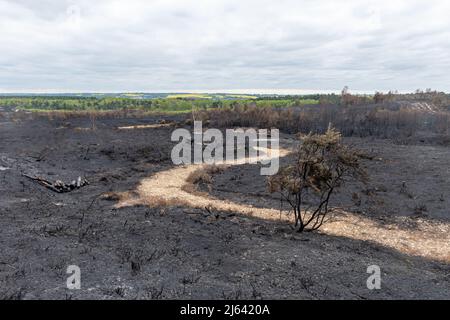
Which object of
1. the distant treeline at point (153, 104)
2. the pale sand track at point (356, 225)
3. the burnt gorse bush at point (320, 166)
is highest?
the distant treeline at point (153, 104)

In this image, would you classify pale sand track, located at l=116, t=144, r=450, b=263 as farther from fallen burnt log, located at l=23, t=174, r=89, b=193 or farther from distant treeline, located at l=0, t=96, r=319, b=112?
distant treeline, located at l=0, t=96, r=319, b=112

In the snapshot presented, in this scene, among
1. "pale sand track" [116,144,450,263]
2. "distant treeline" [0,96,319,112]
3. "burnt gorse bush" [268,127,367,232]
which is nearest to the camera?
"burnt gorse bush" [268,127,367,232]

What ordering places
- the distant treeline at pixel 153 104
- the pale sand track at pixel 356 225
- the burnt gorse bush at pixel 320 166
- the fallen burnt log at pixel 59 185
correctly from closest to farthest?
Answer: 1. the burnt gorse bush at pixel 320 166
2. the pale sand track at pixel 356 225
3. the fallen burnt log at pixel 59 185
4. the distant treeline at pixel 153 104

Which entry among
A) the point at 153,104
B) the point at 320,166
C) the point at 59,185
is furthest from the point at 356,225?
the point at 153,104

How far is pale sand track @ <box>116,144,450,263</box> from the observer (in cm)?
1113

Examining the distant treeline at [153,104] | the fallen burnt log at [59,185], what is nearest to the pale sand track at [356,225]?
the fallen burnt log at [59,185]

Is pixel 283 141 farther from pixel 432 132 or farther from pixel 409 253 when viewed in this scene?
pixel 409 253

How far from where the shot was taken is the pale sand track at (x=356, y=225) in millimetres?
11133

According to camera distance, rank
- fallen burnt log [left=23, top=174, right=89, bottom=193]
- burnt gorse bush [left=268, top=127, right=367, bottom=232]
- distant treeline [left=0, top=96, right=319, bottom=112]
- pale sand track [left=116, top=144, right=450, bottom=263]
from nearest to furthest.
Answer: burnt gorse bush [left=268, top=127, right=367, bottom=232]
pale sand track [left=116, top=144, right=450, bottom=263]
fallen burnt log [left=23, top=174, right=89, bottom=193]
distant treeline [left=0, top=96, right=319, bottom=112]

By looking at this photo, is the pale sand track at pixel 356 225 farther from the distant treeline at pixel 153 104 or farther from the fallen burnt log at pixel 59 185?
the distant treeline at pixel 153 104

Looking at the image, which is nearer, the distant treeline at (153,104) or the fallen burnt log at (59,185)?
the fallen burnt log at (59,185)

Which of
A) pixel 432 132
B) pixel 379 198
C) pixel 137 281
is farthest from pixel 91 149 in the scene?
pixel 432 132

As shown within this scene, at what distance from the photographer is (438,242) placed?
11.6 m

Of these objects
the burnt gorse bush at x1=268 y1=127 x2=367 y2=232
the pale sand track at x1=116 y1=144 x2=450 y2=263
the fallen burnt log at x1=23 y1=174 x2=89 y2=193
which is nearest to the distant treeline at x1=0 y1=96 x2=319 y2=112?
the fallen burnt log at x1=23 y1=174 x2=89 y2=193
